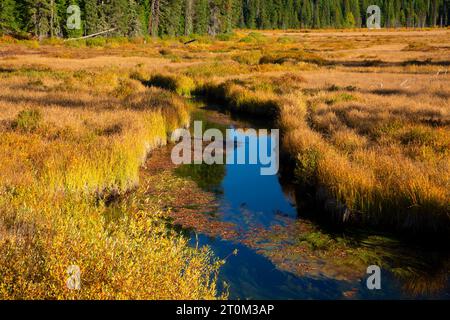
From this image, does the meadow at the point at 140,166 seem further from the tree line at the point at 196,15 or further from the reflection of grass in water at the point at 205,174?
the tree line at the point at 196,15

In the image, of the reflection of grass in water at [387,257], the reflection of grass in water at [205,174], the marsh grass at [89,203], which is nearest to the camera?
the marsh grass at [89,203]

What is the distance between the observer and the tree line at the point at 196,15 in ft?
230

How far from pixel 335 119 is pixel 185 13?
85120 mm

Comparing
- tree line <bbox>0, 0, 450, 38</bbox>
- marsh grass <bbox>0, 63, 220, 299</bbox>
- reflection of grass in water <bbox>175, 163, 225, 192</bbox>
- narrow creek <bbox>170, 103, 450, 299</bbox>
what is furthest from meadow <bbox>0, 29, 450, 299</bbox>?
tree line <bbox>0, 0, 450, 38</bbox>

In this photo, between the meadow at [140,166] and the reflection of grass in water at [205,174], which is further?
the reflection of grass in water at [205,174]

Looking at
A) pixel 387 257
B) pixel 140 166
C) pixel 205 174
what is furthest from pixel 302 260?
pixel 140 166

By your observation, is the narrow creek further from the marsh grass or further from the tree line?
the tree line

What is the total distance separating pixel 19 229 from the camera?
624 cm

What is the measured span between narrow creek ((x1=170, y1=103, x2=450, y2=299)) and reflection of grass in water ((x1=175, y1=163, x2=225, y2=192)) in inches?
47.3

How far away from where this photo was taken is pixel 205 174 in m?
13.6

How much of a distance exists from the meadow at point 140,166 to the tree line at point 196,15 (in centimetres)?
4972

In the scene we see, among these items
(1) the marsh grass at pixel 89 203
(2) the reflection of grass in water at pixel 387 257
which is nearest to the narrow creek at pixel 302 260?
(2) the reflection of grass in water at pixel 387 257

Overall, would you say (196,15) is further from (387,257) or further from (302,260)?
(387,257)
